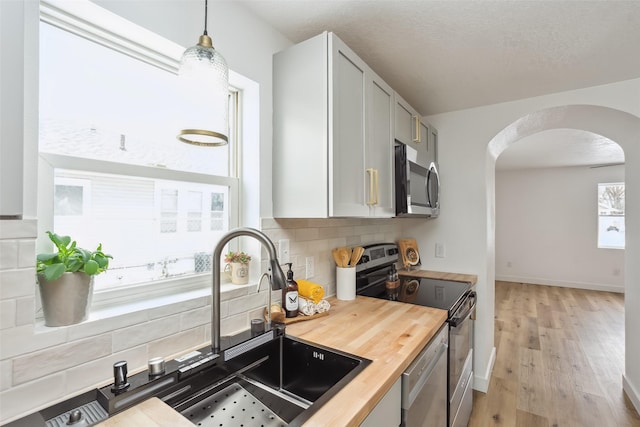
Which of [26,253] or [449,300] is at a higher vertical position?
[26,253]

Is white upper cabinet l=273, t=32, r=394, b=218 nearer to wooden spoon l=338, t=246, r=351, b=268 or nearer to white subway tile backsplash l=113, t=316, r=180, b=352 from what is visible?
wooden spoon l=338, t=246, r=351, b=268

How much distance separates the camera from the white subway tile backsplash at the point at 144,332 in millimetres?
952

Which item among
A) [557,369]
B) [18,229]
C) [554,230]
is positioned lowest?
[557,369]

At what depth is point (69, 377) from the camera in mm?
850

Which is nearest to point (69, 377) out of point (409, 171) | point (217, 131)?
point (217, 131)

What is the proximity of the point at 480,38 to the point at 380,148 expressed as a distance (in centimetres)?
76

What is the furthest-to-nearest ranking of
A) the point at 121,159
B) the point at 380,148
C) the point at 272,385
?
1. the point at 380,148
2. the point at 272,385
3. the point at 121,159

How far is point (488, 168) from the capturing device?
2666 mm

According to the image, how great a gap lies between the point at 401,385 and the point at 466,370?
1.24 m

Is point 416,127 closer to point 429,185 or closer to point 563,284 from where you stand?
point 429,185

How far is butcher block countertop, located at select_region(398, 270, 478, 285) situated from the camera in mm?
2409

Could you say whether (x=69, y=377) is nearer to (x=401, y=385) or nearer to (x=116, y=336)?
(x=116, y=336)

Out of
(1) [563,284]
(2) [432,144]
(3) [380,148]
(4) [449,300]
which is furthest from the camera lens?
(1) [563,284]

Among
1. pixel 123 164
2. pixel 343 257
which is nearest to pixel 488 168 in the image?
pixel 343 257
